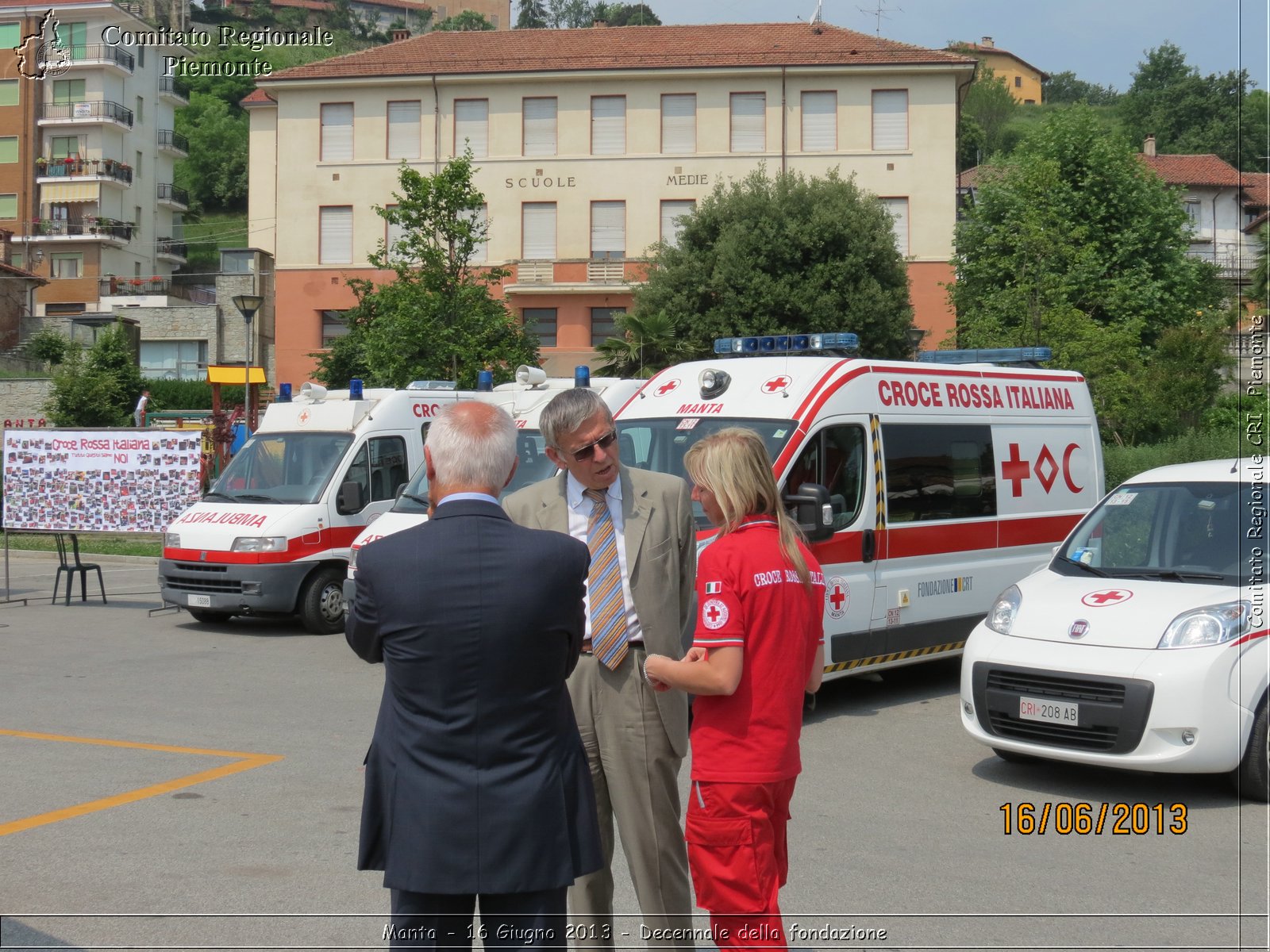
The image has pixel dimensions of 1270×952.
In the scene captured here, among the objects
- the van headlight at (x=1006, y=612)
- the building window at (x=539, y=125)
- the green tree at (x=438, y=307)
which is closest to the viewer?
the van headlight at (x=1006, y=612)

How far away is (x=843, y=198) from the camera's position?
40219mm

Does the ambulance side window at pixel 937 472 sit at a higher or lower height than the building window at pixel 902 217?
lower

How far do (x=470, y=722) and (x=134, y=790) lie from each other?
4.82 metres

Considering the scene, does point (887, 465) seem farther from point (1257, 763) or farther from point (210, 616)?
point (210, 616)

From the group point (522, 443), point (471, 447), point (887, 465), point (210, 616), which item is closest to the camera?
point (471, 447)

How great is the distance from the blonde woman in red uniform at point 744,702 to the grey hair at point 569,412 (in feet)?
1.98

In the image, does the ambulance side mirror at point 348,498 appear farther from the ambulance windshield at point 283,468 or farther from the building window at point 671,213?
the building window at point 671,213

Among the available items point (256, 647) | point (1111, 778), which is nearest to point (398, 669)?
point (1111, 778)

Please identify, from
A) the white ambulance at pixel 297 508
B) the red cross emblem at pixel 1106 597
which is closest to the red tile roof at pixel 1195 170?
the white ambulance at pixel 297 508

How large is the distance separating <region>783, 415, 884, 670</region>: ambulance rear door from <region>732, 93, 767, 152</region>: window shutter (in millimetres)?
39749

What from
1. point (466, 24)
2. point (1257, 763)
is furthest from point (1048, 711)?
point (466, 24)

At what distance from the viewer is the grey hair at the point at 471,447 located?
10.6 feet

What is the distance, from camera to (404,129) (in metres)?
49.4
